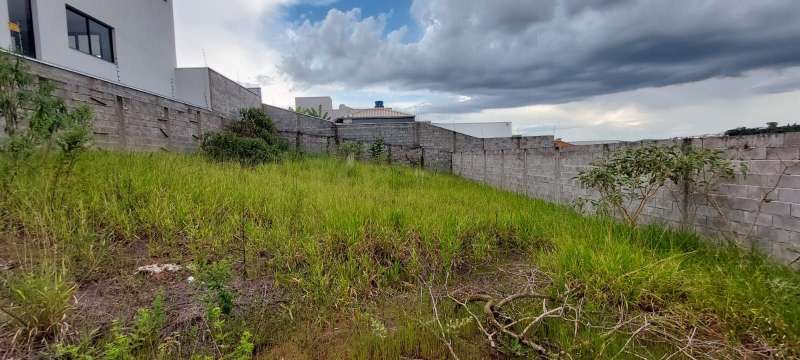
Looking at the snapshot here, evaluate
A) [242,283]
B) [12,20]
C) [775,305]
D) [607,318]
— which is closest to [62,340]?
[242,283]

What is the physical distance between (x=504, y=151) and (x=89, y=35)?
10.9 m

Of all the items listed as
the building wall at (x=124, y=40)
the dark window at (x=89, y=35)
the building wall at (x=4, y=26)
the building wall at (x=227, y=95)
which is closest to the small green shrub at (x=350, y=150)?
the building wall at (x=227, y=95)

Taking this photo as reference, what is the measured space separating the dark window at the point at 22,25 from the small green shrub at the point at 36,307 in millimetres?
7440

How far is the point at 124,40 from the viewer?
948 centimetres

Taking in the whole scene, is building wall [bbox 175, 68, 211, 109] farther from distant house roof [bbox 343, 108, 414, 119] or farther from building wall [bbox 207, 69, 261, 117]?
distant house roof [bbox 343, 108, 414, 119]

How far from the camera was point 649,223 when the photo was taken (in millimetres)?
3754

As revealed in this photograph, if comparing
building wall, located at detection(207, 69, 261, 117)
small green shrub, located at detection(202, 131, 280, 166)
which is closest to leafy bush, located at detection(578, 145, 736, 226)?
small green shrub, located at detection(202, 131, 280, 166)

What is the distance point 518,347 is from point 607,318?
0.70 meters

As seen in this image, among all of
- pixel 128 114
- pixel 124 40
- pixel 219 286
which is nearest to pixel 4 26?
pixel 128 114

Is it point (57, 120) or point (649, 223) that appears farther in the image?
point (649, 223)

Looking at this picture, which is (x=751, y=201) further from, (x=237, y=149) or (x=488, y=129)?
(x=488, y=129)

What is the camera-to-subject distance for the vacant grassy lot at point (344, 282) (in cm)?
175

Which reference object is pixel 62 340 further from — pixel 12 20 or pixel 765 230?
pixel 12 20

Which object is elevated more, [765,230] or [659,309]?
[765,230]
